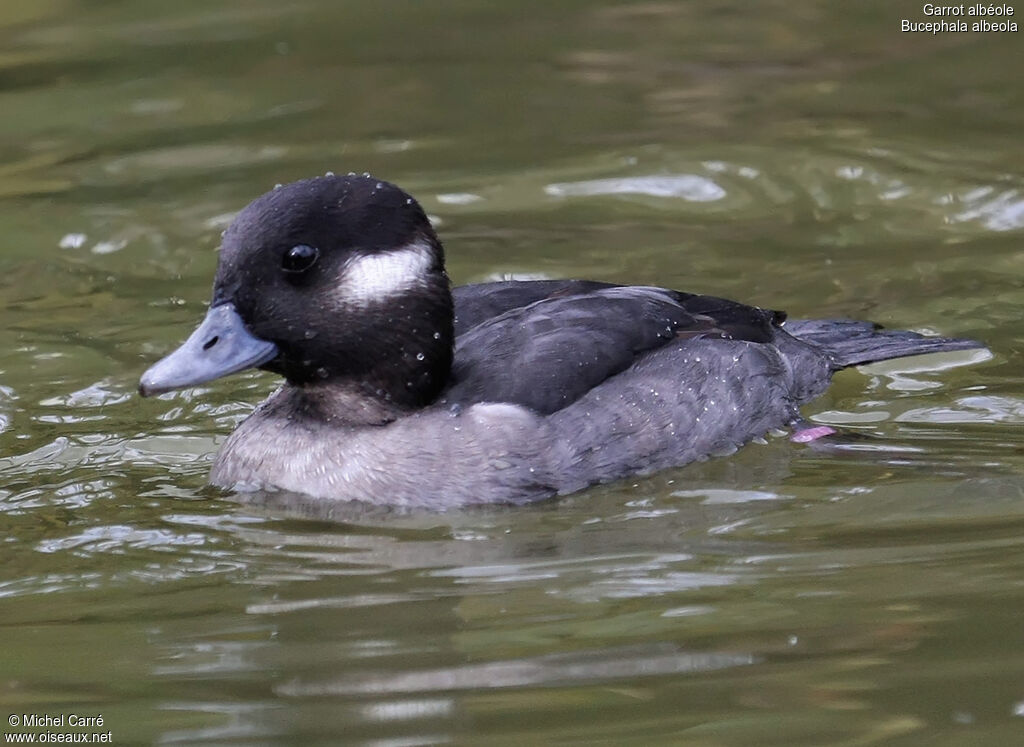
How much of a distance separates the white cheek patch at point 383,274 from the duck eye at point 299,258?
16 cm

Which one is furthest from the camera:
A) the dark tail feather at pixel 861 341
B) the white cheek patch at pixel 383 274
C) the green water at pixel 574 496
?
the dark tail feather at pixel 861 341

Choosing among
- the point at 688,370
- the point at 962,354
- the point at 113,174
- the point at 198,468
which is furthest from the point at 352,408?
the point at 113,174

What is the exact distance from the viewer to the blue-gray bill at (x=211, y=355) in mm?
6824

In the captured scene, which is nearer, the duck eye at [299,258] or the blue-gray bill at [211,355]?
the blue-gray bill at [211,355]

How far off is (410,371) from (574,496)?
0.91 meters

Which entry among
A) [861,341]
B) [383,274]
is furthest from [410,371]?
[861,341]

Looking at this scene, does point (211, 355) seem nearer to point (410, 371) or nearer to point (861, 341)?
point (410, 371)

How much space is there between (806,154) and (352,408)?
4.89 meters

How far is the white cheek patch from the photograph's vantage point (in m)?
7.11

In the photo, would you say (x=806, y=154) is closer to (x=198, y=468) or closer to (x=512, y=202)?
(x=512, y=202)

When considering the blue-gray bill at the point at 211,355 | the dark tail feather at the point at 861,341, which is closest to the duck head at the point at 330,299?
the blue-gray bill at the point at 211,355

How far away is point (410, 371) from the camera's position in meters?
7.31

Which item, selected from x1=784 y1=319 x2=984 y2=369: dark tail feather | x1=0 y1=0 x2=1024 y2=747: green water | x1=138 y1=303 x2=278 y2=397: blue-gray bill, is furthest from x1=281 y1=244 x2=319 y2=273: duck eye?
x1=784 y1=319 x2=984 y2=369: dark tail feather

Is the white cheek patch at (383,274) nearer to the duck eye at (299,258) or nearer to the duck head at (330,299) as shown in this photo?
the duck head at (330,299)
